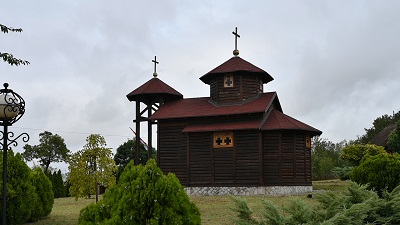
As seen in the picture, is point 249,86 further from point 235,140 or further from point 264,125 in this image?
point 235,140

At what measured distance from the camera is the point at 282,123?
2523cm

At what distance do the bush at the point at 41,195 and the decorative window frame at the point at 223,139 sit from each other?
11.9 m

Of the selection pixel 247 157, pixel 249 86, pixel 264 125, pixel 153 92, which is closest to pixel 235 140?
pixel 247 157

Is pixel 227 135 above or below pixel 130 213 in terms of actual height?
above

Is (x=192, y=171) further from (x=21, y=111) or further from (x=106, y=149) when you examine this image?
(x=21, y=111)

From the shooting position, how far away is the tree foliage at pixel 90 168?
1673cm

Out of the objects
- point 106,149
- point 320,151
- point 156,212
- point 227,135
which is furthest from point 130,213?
point 320,151

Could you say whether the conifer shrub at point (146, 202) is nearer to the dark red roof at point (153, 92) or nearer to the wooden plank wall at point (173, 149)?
the wooden plank wall at point (173, 149)

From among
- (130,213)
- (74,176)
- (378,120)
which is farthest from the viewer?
(378,120)

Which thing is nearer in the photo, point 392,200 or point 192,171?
point 392,200

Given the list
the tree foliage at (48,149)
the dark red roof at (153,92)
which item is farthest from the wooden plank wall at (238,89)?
the tree foliage at (48,149)

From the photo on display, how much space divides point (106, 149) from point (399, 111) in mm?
50040

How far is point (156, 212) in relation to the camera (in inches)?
228

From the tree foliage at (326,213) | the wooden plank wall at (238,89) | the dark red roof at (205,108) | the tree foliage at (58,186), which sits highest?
the wooden plank wall at (238,89)
